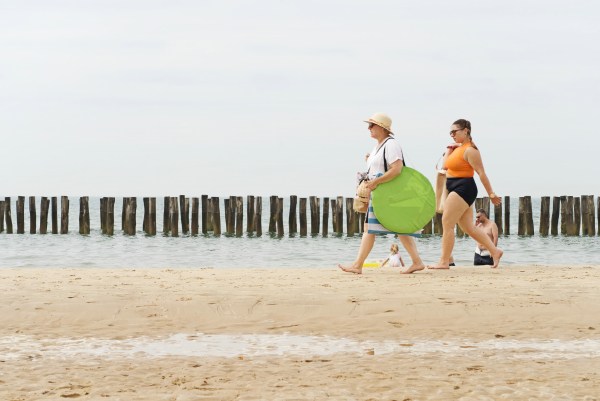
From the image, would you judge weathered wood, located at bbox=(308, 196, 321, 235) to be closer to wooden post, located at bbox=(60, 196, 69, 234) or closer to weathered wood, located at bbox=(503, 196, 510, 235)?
weathered wood, located at bbox=(503, 196, 510, 235)

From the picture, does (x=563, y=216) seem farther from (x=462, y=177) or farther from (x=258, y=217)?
(x=462, y=177)

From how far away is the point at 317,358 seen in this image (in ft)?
16.5

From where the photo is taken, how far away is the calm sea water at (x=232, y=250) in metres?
17.2

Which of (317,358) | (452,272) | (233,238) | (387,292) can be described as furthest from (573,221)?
(317,358)

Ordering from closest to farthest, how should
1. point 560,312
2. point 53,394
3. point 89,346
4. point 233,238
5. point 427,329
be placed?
point 53,394 < point 89,346 < point 427,329 < point 560,312 < point 233,238

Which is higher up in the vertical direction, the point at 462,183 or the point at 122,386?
the point at 462,183

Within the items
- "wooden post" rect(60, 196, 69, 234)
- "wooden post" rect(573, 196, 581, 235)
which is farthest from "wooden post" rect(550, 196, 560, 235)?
"wooden post" rect(60, 196, 69, 234)

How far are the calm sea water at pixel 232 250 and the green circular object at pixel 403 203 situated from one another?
7.73 metres

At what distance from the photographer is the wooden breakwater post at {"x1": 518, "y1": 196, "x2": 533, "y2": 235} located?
25.1 meters

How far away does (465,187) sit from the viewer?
27.5ft

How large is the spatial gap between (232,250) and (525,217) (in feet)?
31.8

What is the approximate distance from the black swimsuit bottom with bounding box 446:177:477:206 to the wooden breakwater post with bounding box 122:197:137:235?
1812cm

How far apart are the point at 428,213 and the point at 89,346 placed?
3.97 m

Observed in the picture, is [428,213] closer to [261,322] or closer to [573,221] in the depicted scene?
[261,322]
